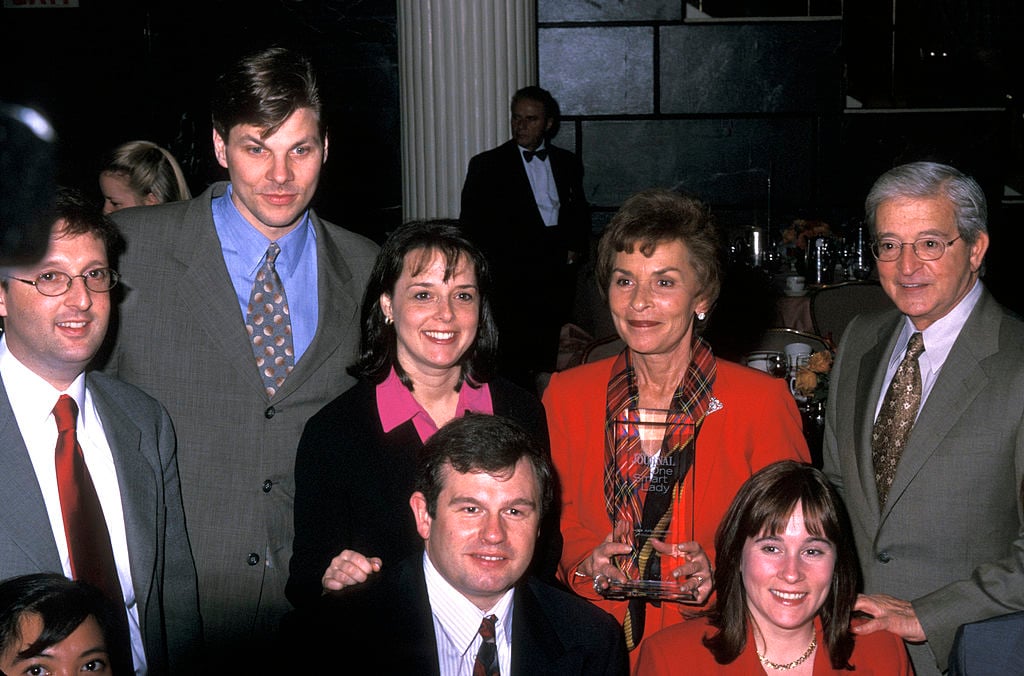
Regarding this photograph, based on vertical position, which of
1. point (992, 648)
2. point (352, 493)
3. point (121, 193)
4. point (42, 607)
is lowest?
point (992, 648)

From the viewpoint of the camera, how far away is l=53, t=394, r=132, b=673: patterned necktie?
2.05 meters

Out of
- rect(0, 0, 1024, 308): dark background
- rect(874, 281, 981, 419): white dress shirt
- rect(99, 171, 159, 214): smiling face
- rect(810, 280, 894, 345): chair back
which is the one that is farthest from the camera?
rect(0, 0, 1024, 308): dark background

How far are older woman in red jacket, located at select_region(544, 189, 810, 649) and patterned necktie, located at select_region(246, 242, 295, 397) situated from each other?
2.14ft

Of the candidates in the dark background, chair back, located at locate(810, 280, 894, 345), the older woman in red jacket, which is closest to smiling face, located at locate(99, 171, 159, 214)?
the older woman in red jacket

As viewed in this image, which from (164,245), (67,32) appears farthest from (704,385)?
(67,32)

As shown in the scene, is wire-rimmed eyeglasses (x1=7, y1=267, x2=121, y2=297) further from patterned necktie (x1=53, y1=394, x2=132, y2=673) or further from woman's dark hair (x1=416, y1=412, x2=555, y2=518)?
woman's dark hair (x1=416, y1=412, x2=555, y2=518)

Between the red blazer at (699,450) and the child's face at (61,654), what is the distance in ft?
3.40

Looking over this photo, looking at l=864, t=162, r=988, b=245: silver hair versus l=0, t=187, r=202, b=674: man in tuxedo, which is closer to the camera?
l=0, t=187, r=202, b=674: man in tuxedo

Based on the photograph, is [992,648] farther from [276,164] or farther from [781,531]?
[276,164]

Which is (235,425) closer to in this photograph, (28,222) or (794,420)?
(794,420)

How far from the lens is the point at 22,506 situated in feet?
6.56

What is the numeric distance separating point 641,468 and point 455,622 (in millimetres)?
541

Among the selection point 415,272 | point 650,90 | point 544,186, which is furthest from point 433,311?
point 650,90

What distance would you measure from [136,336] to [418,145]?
4.93 metres
